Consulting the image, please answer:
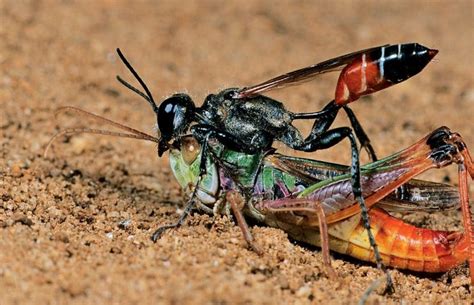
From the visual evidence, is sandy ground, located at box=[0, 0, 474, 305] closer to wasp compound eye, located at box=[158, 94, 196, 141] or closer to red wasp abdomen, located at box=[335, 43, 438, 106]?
wasp compound eye, located at box=[158, 94, 196, 141]

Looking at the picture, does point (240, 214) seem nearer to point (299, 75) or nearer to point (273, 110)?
point (273, 110)

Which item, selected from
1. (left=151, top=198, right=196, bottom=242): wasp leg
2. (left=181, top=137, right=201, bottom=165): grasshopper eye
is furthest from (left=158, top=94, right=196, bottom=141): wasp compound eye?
(left=151, top=198, right=196, bottom=242): wasp leg

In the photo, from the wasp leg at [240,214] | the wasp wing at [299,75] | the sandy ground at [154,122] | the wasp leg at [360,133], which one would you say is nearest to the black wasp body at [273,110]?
the wasp wing at [299,75]

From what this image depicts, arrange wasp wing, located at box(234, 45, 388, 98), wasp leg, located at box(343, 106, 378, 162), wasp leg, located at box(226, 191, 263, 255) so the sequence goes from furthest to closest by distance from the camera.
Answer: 1. wasp leg, located at box(343, 106, 378, 162)
2. wasp wing, located at box(234, 45, 388, 98)
3. wasp leg, located at box(226, 191, 263, 255)

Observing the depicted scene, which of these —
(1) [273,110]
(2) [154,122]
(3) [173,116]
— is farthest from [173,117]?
(2) [154,122]

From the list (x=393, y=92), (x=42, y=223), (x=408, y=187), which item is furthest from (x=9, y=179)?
(x=393, y=92)

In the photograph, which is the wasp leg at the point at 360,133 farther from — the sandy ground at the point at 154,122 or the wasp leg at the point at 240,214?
the wasp leg at the point at 240,214

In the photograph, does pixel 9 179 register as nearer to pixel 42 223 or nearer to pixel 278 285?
pixel 42 223
